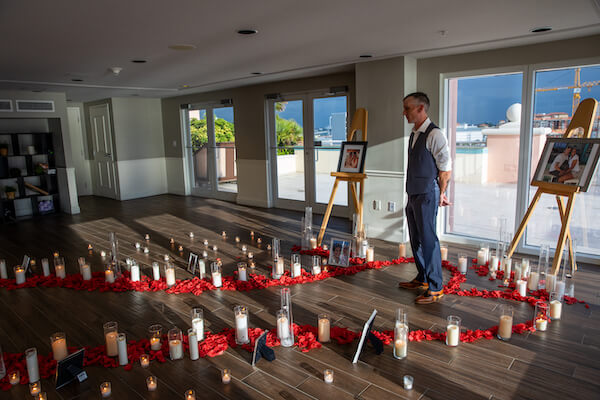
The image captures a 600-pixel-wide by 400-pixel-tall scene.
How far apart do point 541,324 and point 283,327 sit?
189cm

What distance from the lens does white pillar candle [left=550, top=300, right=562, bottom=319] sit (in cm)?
323

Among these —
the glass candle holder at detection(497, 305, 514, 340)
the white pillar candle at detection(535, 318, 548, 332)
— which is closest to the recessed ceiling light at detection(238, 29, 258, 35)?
the glass candle holder at detection(497, 305, 514, 340)

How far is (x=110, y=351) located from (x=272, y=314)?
1.23 meters

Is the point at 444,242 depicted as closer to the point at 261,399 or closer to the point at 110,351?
the point at 261,399

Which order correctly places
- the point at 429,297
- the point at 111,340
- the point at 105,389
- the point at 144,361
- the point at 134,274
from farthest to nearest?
the point at 134,274 < the point at 429,297 < the point at 111,340 < the point at 144,361 < the point at 105,389

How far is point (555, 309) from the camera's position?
127 inches

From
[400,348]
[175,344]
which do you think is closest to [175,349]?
[175,344]

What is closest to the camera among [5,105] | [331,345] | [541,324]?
[331,345]

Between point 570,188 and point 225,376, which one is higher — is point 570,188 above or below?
above

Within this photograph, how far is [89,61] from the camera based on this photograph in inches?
196

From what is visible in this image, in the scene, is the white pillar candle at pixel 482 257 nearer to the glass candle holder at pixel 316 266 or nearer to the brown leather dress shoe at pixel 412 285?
the brown leather dress shoe at pixel 412 285

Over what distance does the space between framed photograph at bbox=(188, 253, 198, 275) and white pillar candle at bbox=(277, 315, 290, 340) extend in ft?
5.55

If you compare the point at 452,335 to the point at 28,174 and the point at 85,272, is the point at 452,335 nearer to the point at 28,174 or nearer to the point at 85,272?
the point at 85,272

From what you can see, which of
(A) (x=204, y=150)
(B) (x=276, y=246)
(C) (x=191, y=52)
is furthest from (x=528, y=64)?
(A) (x=204, y=150)
